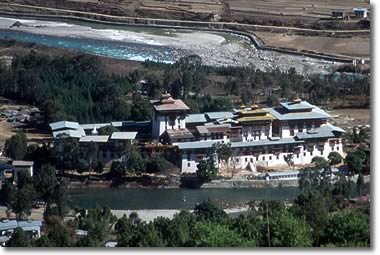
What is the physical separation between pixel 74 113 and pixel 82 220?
1.64 metres

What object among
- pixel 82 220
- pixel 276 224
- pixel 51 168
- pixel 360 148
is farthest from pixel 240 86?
pixel 276 224

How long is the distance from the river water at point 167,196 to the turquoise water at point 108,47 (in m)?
3.48

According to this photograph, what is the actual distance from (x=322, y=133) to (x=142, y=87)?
1982 mm

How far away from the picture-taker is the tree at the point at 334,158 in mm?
5346

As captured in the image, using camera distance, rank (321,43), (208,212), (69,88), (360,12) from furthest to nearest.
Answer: (321,43) < (360,12) < (69,88) < (208,212)

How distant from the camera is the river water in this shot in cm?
484

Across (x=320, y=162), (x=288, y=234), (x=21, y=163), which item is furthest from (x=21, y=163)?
(x=288, y=234)

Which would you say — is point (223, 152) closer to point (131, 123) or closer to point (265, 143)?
point (265, 143)

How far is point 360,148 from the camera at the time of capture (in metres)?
5.43

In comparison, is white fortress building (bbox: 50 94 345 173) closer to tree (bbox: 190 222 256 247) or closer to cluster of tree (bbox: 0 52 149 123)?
cluster of tree (bbox: 0 52 149 123)

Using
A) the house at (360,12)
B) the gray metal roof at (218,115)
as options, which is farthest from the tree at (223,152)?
the house at (360,12)

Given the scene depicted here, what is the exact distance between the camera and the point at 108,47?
9.24m

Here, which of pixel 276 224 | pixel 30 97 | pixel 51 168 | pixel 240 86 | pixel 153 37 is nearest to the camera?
pixel 276 224

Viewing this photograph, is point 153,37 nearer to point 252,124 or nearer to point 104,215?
point 252,124
